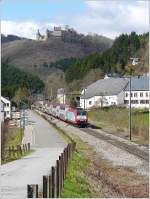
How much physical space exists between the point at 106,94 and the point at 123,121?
34.0 meters

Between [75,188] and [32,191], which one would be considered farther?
[75,188]

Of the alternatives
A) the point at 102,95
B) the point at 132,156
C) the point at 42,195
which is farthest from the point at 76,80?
the point at 42,195

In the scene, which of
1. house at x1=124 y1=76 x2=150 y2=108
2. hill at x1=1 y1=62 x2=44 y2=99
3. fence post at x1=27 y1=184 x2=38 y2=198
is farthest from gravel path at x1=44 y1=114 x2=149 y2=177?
hill at x1=1 y1=62 x2=44 y2=99

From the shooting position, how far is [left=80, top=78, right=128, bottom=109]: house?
87.1m

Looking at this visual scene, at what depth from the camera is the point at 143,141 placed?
39500 millimetres

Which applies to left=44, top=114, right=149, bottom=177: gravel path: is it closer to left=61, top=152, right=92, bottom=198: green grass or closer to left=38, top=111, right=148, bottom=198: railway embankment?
left=38, top=111, right=148, bottom=198: railway embankment

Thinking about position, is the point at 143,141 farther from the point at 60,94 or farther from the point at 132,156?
the point at 60,94

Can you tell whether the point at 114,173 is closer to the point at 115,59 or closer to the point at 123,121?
the point at 123,121

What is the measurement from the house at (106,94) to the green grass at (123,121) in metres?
11.6

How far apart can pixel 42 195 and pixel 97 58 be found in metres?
111

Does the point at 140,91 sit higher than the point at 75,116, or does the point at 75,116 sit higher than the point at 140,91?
the point at 140,91

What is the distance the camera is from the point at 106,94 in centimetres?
8988

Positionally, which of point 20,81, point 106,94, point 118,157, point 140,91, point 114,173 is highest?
point 20,81

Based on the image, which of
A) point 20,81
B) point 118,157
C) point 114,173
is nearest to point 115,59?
point 20,81
